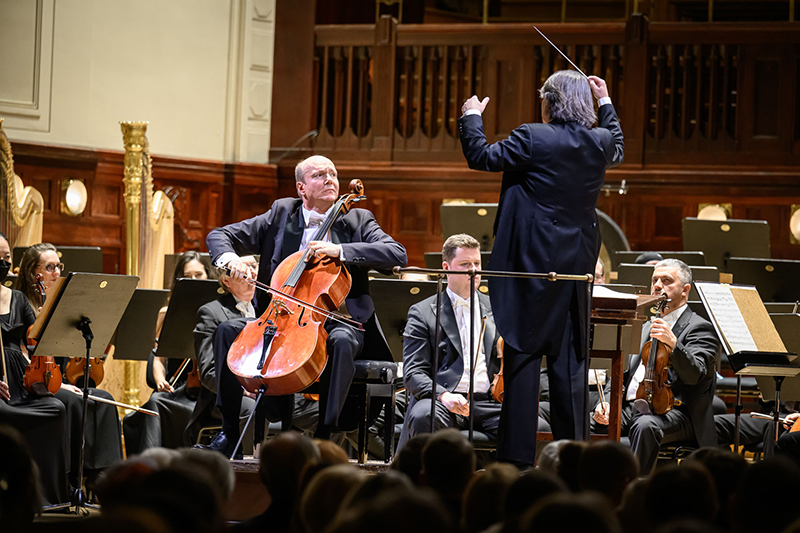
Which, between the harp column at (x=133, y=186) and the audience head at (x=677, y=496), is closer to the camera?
the audience head at (x=677, y=496)

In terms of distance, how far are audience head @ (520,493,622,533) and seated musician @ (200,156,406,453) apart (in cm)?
241

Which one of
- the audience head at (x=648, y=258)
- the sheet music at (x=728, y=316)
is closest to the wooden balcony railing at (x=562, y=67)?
the audience head at (x=648, y=258)

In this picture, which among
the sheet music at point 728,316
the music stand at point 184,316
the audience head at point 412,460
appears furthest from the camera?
the music stand at point 184,316

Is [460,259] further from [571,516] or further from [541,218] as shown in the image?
[571,516]

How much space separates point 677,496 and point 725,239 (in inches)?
205

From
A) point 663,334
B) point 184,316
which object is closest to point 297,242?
point 184,316

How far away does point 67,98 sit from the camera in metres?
8.66

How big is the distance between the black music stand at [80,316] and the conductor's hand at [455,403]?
1.54m

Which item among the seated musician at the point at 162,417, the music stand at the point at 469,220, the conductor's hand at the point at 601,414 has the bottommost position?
the seated musician at the point at 162,417

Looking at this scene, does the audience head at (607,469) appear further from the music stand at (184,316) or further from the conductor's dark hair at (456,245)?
the music stand at (184,316)

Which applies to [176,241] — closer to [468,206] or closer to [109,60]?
[109,60]

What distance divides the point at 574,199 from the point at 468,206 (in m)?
3.73

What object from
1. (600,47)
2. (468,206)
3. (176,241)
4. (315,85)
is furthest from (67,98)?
(600,47)

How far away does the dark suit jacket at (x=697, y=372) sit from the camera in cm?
472
